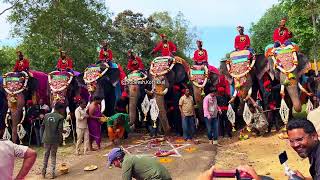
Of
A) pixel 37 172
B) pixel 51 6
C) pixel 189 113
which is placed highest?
pixel 51 6

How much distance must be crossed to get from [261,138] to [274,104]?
3.92 ft

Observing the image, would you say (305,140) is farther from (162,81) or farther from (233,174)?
(162,81)

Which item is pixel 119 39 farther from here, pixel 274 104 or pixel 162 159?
pixel 162 159

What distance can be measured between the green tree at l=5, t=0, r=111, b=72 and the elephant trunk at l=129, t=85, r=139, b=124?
8.55 m

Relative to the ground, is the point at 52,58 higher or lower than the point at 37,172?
higher

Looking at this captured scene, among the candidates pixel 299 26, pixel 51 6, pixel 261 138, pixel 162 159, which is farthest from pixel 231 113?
pixel 299 26

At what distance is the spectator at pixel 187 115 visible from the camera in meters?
10.9

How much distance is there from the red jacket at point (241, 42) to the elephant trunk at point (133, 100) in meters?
2.86

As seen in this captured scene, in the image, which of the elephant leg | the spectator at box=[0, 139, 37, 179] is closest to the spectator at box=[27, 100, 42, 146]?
the elephant leg

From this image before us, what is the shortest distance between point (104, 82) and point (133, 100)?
1138 mm

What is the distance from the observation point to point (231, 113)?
11469mm

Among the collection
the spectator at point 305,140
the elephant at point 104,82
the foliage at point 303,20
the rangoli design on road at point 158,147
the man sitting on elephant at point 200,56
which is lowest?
the rangoli design on road at point 158,147

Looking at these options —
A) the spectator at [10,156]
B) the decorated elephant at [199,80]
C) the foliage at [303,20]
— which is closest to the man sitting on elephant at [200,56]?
the decorated elephant at [199,80]

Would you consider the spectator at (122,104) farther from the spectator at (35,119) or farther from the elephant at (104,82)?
the spectator at (35,119)
